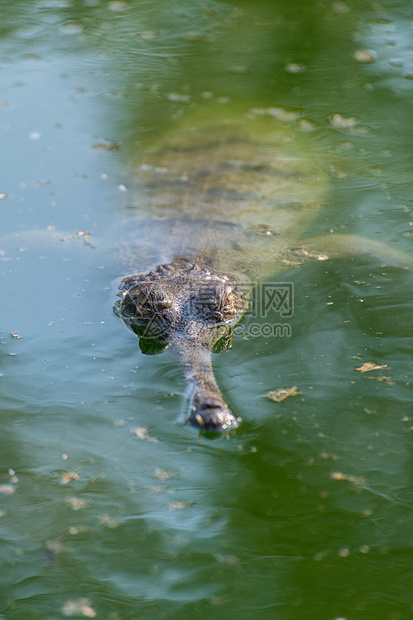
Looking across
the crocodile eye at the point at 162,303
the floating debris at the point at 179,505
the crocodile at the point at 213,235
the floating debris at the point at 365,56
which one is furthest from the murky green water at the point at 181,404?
the floating debris at the point at 365,56

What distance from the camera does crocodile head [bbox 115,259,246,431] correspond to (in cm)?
414

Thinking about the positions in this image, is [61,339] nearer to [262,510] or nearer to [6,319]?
[6,319]

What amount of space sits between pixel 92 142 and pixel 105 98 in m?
1.00

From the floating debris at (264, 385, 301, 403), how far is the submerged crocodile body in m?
0.27

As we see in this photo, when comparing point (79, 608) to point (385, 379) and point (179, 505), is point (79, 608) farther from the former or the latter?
point (385, 379)

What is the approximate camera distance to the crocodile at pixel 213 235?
168 inches

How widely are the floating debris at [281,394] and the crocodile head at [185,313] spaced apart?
14.5 inches

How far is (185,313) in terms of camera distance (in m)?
4.36

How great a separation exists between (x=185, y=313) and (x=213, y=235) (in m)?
1.23

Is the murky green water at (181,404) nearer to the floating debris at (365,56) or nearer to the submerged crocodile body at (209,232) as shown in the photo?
the submerged crocodile body at (209,232)

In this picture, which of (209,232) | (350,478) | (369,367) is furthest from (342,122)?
(350,478)

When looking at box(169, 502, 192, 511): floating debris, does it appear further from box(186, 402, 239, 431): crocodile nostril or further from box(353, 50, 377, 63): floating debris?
box(353, 50, 377, 63): floating debris

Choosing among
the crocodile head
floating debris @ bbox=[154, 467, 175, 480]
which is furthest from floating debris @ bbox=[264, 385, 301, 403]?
floating debris @ bbox=[154, 467, 175, 480]

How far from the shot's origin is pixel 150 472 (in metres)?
3.23
